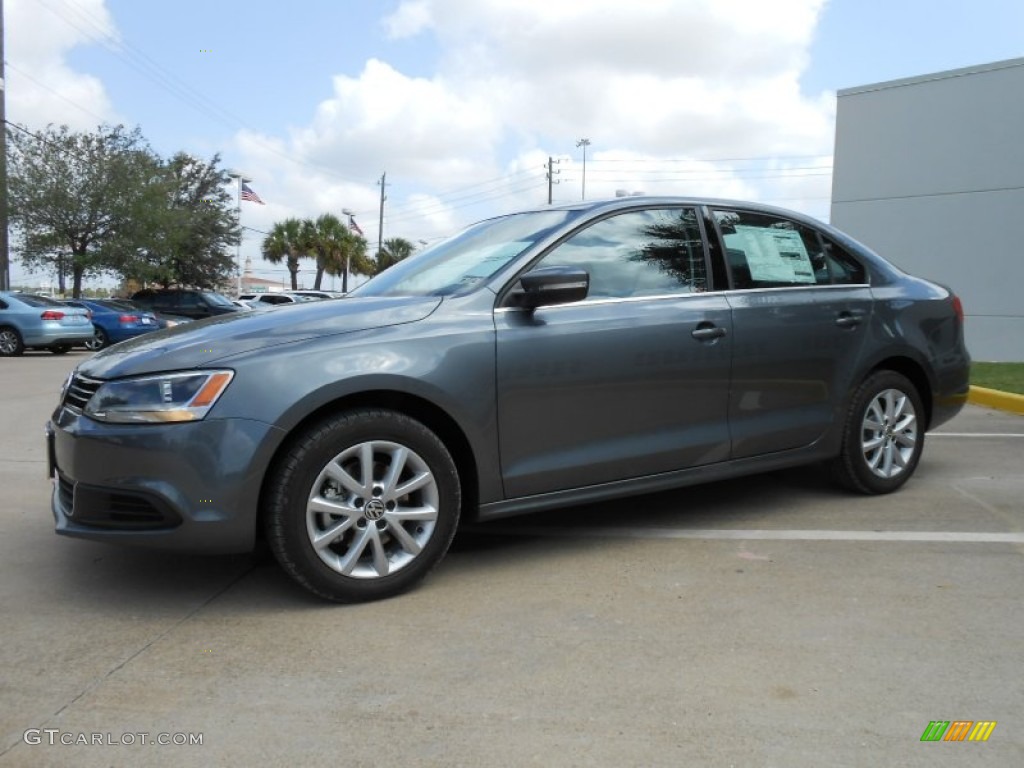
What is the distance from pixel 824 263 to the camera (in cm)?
480

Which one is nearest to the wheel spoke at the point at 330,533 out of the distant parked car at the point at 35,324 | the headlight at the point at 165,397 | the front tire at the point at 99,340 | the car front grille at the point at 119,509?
the car front grille at the point at 119,509

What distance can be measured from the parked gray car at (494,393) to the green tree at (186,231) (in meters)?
26.5

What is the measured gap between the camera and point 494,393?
357 centimetres

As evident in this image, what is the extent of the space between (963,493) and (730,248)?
6.95ft

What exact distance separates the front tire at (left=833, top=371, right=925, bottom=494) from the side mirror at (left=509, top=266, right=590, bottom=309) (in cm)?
197

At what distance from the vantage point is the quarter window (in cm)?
398

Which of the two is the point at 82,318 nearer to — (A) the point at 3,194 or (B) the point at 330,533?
(A) the point at 3,194

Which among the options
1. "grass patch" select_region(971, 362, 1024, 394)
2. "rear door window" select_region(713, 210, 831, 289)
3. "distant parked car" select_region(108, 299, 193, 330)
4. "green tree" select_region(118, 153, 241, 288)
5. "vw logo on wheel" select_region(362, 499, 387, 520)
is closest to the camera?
"vw logo on wheel" select_region(362, 499, 387, 520)

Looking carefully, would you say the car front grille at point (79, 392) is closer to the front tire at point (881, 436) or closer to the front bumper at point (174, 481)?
the front bumper at point (174, 481)

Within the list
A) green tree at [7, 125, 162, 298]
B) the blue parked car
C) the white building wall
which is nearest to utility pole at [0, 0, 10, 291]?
green tree at [7, 125, 162, 298]

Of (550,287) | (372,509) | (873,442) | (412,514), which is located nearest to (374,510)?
(372,509)

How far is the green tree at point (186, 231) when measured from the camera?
92.7ft

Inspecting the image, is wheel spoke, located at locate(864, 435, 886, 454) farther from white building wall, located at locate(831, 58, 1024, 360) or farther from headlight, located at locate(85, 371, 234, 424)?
white building wall, located at locate(831, 58, 1024, 360)

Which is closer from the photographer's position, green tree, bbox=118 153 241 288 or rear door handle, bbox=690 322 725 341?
rear door handle, bbox=690 322 725 341
